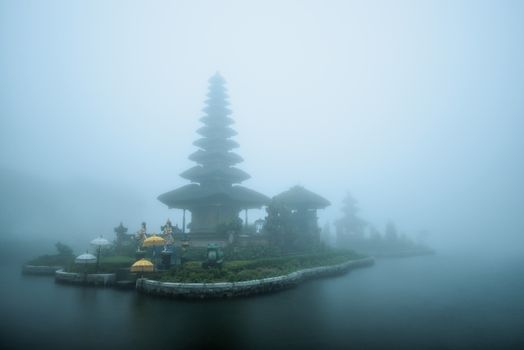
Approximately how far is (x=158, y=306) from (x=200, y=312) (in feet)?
7.43

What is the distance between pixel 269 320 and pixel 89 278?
1322 centimetres

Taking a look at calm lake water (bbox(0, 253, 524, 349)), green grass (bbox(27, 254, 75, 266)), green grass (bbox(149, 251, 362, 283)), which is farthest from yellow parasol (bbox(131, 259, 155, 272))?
green grass (bbox(27, 254, 75, 266))

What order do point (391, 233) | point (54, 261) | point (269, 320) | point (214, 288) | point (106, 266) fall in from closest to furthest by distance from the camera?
1. point (269, 320)
2. point (214, 288)
3. point (106, 266)
4. point (54, 261)
5. point (391, 233)

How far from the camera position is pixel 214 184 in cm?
3425

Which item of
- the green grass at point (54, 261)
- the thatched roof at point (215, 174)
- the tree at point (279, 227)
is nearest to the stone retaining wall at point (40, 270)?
the green grass at point (54, 261)

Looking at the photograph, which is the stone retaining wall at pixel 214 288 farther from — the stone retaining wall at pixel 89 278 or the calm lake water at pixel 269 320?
the stone retaining wall at pixel 89 278

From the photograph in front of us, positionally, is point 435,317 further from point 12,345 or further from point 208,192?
point 208,192

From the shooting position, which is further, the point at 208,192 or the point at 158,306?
the point at 208,192

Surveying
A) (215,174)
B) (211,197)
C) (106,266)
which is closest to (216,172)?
(215,174)

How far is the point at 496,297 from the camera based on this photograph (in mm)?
18297

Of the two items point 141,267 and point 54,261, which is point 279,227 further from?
point 54,261

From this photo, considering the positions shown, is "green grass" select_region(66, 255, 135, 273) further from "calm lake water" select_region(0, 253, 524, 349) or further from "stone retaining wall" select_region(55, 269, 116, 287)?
"calm lake water" select_region(0, 253, 524, 349)

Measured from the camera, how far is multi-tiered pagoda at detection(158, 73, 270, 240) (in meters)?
31.6

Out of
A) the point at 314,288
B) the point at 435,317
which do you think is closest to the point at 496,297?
the point at 435,317
